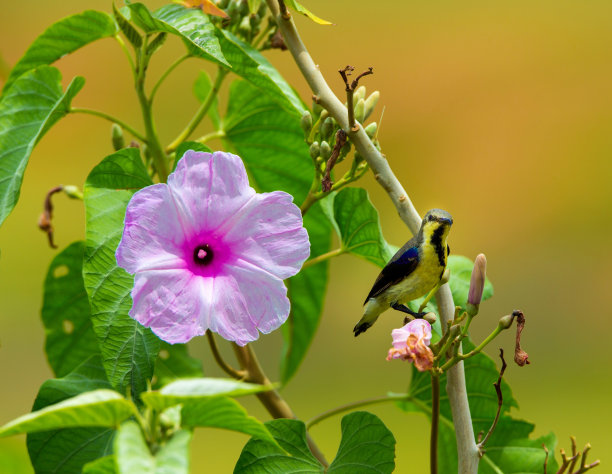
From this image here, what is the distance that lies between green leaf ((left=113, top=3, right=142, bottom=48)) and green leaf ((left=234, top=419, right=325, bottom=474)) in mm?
340

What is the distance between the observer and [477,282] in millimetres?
479

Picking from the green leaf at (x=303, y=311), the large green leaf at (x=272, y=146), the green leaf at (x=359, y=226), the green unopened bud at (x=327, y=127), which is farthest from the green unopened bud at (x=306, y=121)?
the green leaf at (x=303, y=311)

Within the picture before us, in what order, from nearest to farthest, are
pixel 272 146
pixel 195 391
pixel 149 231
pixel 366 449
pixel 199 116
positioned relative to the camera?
pixel 195 391, pixel 149 231, pixel 366 449, pixel 199 116, pixel 272 146

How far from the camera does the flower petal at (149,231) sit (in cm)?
49

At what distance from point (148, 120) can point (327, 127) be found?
0.19 m

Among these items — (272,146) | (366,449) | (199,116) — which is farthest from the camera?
(272,146)

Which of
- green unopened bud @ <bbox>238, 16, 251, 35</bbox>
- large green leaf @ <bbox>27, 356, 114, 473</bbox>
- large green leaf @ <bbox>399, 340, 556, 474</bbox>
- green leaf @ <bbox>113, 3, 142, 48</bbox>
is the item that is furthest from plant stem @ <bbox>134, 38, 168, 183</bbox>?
large green leaf @ <bbox>399, 340, 556, 474</bbox>

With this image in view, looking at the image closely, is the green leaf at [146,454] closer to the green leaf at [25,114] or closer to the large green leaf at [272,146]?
the green leaf at [25,114]

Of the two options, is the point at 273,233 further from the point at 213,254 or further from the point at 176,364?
the point at 176,364


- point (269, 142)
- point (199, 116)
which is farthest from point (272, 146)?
point (199, 116)

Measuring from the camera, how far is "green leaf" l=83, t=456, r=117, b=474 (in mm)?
434

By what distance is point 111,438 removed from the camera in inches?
24.4

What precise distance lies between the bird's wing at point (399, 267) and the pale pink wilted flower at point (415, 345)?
0.05 metres

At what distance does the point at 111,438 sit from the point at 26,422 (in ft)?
0.82
